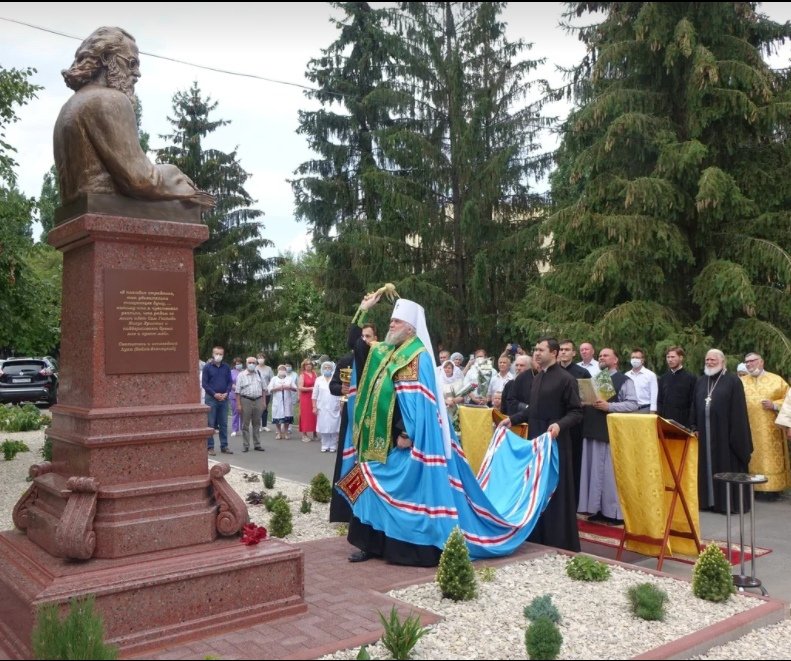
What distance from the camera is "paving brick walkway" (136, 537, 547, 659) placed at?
453 centimetres

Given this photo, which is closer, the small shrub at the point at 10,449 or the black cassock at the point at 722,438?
the black cassock at the point at 722,438

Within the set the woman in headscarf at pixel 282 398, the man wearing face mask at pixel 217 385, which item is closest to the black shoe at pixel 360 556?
the man wearing face mask at pixel 217 385

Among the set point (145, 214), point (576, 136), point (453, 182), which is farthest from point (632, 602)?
point (453, 182)

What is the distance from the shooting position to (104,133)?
525 centimetres

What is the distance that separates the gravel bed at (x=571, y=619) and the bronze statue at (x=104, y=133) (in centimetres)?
332

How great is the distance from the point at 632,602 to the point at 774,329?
992 cm

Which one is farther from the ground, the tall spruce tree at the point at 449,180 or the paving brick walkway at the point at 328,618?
the tall spruce tree at the point at 449,180

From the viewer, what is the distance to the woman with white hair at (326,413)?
15.7 metres

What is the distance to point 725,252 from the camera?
14477 millimetres

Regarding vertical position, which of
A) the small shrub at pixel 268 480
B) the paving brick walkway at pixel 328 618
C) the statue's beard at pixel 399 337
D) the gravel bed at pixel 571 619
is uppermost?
the statue's beard at pixel 399 337

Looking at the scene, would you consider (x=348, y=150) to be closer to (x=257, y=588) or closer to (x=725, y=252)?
(x=725, y=252)

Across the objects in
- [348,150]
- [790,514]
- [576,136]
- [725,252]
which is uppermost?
[348,150]

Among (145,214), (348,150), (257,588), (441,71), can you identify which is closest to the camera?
(257,588)

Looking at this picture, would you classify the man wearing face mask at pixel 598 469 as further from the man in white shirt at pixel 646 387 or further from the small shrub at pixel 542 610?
the small shrub at pixel 542 610
